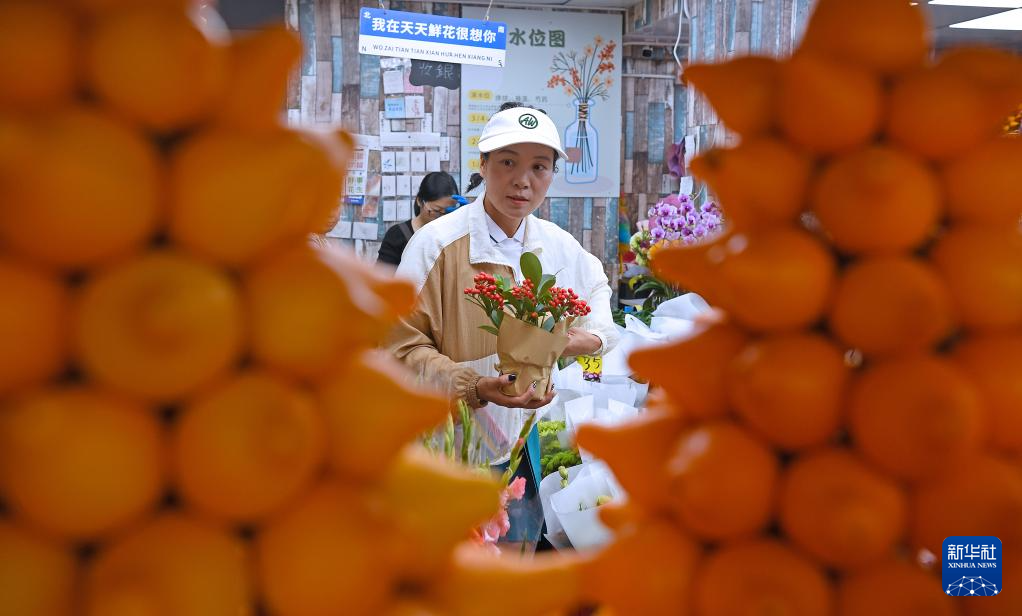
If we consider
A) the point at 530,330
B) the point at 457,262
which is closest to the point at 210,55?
the point at 530,330

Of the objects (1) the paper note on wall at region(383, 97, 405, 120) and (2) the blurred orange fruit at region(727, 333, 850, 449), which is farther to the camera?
(1) the paper note on wall at region(383, 97, 405, 120)

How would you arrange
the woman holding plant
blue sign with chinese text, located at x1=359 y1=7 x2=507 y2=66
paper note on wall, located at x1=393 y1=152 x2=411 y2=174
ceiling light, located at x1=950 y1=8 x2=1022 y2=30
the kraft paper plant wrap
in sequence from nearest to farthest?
the kraft paper plant wrap
the woman holding plant
blue sign with chinese text, located at x1=359 y1=7 x2=507 y2=66
ceiling light, located at x1=950 y1=8 x2=1022 y2=30
paper note on wall, located at x1=393 y1=152 x2=411 y2=174

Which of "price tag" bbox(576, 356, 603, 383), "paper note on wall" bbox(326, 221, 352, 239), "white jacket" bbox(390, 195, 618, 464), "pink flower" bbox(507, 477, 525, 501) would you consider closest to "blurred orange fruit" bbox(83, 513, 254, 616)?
"pink flower" bbox(507, 477, 525, 501)

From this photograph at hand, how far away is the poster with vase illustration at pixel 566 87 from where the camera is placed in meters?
6.70

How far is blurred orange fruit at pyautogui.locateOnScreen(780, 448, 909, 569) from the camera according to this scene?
516 mm

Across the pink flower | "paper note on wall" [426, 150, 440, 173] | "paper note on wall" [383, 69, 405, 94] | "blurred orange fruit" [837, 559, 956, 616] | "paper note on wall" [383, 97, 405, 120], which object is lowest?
the pink flower

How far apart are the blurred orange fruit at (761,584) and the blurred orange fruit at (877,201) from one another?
0.21 metres

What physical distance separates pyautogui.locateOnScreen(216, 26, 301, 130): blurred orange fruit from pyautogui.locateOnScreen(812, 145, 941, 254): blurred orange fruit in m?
0.36

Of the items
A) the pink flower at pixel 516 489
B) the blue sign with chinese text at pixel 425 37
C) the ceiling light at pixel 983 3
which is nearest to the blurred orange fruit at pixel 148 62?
the pink flower at pixel 516 489

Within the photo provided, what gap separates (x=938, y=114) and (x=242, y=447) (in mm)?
484

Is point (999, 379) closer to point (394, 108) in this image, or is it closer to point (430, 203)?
point (430, 203)

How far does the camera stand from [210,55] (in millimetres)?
455

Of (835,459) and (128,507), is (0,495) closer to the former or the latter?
(128,507)

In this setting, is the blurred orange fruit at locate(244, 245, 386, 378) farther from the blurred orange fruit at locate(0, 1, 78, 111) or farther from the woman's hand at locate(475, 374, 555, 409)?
the woman's hand at locate(475, 374, 555, 409)
